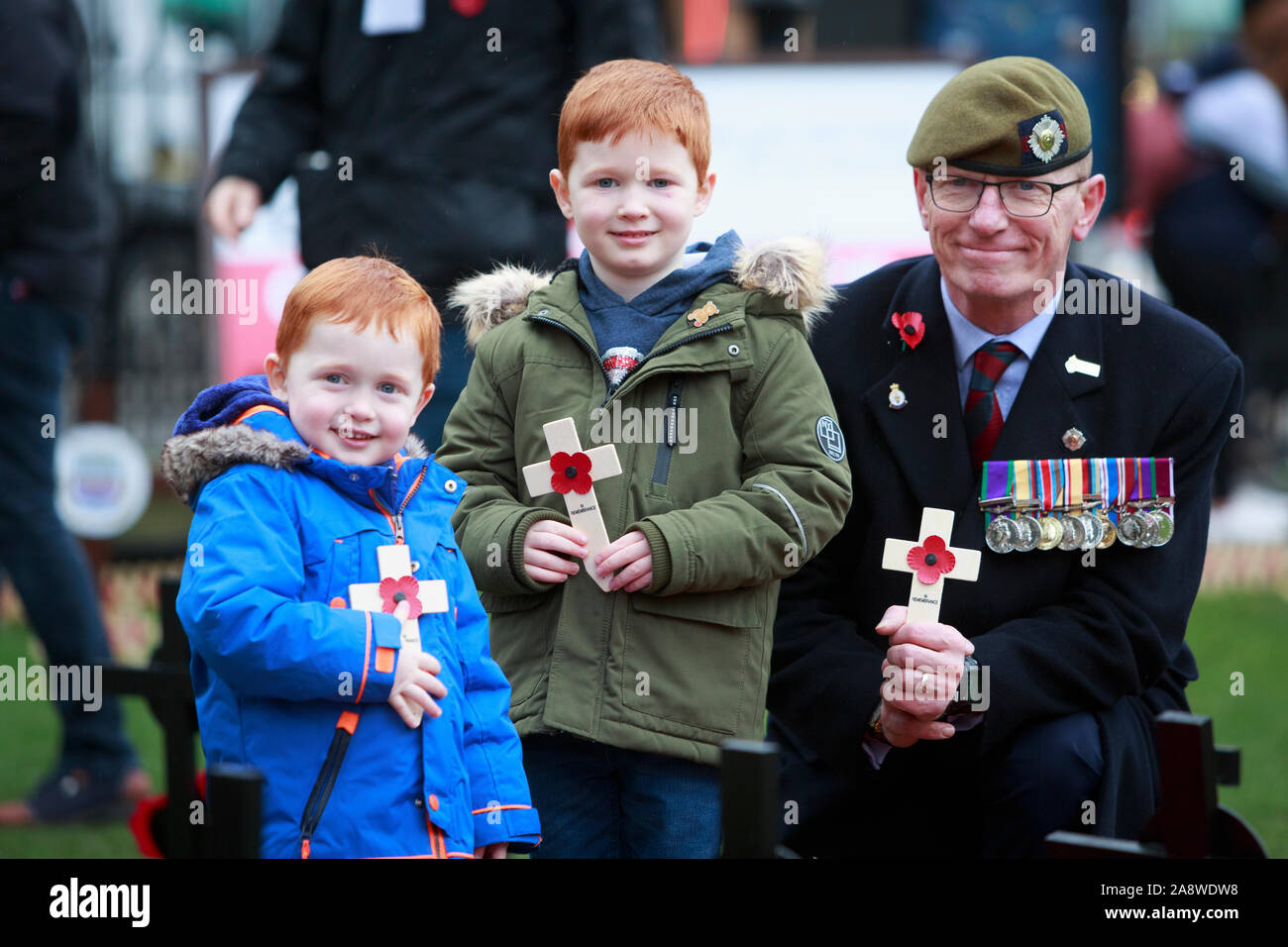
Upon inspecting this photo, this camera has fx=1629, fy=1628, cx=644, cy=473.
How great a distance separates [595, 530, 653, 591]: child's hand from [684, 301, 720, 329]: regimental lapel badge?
32 cm

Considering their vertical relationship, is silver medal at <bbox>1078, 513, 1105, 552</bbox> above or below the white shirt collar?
below

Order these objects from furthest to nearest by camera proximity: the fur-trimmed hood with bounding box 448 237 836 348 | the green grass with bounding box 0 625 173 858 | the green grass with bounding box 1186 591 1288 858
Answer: the green grass with bounding box 1186 591 1288 858, the green grass with bounding box 0 625 173 858, the fur-trimmed hood with bounding box 448 237 836 348

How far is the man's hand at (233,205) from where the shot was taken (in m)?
2.92

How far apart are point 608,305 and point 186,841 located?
107cm

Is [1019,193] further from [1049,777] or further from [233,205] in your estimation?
[233,205]

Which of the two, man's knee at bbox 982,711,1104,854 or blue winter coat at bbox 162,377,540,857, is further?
man's knee at bbox 982,711,1104,854

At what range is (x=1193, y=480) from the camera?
2564 millimetres

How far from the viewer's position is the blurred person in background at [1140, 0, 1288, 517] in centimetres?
691

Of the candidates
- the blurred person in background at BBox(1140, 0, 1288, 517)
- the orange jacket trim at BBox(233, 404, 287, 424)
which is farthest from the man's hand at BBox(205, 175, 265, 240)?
the blurred person in background at BBox(1140, 0, 1288, 517)

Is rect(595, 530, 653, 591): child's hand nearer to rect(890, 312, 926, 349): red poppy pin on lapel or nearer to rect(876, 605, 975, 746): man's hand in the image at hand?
rect(876, 605, 975, 746): man's hand

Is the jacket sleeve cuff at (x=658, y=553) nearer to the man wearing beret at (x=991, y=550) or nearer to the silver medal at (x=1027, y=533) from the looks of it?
the man wearing beret at (x=991, y=550)

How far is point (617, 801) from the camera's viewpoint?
2.41m

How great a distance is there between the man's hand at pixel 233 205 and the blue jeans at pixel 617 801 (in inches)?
44.6
